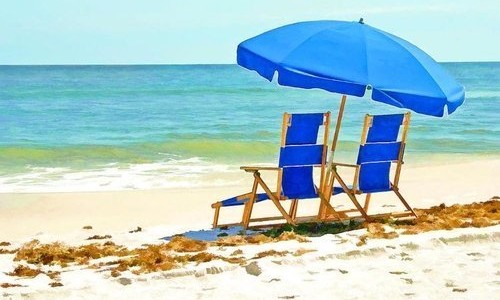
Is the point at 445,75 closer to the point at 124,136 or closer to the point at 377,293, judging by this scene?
the point at 377,293

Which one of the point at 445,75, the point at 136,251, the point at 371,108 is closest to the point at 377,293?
the point at 136,251

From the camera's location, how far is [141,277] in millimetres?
5309

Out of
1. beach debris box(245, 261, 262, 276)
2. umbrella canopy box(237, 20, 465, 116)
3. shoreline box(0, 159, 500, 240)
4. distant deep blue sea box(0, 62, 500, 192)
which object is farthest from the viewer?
distant deep blue sea box(0, 62, 500, 192)

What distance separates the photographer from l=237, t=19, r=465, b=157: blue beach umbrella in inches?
245

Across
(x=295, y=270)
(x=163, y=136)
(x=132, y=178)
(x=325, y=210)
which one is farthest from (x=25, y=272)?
(x=163, y=136)

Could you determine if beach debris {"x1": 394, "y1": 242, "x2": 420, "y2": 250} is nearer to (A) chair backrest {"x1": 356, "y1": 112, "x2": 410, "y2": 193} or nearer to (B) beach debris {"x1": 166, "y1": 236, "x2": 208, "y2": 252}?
(A) chair backrest {"x1": 356, "y1": 112, "x2": 410, "y2": 193}

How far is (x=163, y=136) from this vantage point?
23.4 m

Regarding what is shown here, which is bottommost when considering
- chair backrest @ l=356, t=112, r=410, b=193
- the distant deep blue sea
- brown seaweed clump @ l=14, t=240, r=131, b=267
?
the distant deep blue sea

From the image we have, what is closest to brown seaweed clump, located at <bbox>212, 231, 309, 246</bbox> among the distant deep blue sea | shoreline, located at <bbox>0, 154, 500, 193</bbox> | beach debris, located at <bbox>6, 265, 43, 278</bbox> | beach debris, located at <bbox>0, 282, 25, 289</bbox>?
beach debris, located at <bbox>6, 265, 43, 278</bbox>

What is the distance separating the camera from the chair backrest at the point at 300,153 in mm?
6539

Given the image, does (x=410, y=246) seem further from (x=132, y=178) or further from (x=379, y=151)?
(x=132, y=178)

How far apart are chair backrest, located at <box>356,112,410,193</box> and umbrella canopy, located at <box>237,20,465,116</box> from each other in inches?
17.2

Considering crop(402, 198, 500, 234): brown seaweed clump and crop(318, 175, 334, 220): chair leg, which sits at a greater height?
crop(318, 175, 334, 220): chair leg

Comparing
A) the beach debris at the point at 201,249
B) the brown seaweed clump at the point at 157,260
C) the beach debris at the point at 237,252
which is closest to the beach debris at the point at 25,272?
the beach debris at the point at 201,249
